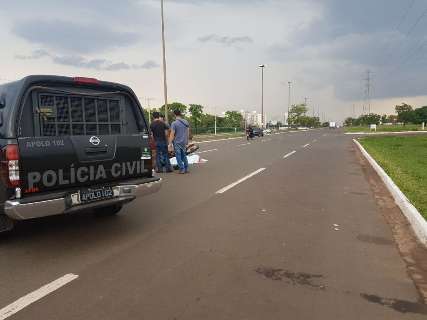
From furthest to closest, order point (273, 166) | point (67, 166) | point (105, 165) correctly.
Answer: point (273, 166)
point (105, 165)
point (67, 166)

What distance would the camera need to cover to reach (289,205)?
311 inches

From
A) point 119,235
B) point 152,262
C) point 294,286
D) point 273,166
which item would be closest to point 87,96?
point 119,235

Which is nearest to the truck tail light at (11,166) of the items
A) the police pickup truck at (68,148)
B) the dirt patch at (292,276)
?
the police pickup truck at (68,148)

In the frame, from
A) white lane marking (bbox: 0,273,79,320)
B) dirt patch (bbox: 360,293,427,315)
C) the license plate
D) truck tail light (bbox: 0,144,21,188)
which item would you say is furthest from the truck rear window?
dirt patch (bbox: 360,293,427,315)

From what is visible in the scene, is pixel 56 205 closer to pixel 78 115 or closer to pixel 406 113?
pixel 78 115

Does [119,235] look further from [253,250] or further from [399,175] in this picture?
[399,175]

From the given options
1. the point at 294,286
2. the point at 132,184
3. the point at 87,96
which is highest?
the point at 87,96

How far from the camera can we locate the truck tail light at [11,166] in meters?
4.64

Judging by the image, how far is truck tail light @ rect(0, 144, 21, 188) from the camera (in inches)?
183

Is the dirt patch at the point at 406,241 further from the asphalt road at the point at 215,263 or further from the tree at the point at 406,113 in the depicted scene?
the tree at the point at 406,113

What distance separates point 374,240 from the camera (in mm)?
5711

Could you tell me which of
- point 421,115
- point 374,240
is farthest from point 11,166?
point 421,115

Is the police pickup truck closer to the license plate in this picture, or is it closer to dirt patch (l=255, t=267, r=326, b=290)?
the license plate

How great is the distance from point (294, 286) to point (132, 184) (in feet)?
9.13
